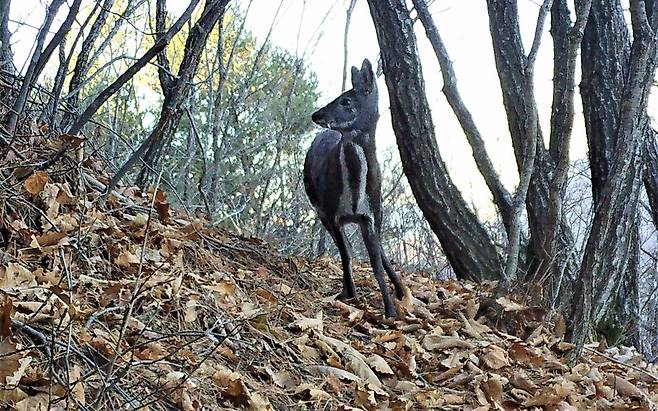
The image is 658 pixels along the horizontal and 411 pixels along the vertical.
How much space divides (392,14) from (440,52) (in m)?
0.78

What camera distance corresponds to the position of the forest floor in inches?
99.6

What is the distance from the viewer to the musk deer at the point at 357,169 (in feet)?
14.1

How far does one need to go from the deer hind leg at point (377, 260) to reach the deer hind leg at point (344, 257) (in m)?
0.17

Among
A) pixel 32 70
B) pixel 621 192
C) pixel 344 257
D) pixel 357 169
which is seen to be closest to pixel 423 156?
pixel 344 257

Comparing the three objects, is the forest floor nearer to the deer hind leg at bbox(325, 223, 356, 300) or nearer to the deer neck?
the deer hind leg at bbox(325, 223, 356, 300)

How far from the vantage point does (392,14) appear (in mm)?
6168

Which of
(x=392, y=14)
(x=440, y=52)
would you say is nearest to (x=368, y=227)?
(x=392, y=14)

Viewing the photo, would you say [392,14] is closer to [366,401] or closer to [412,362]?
[412,362]

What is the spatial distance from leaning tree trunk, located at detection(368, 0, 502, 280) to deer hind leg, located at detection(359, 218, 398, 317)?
203 centimetres

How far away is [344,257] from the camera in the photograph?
4543 millimetres

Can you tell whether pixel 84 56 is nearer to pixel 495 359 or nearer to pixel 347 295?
pixel 347 295

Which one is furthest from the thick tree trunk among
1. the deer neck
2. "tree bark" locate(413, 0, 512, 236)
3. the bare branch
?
the deer neck

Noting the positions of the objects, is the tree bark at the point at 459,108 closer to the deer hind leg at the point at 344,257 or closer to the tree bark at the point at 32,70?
the deer hind leg at the point at 344,257

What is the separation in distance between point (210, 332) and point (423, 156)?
3.75 m
